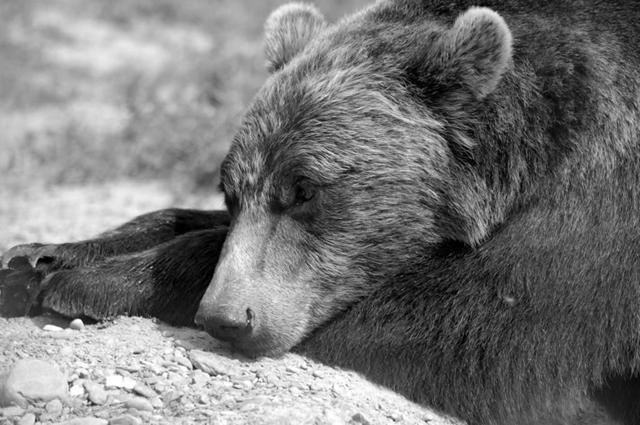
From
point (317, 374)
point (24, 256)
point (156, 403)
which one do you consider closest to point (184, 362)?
point (156, 403)

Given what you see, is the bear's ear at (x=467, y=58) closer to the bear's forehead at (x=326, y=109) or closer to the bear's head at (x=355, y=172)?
the bear's head at (x=355, y=172)

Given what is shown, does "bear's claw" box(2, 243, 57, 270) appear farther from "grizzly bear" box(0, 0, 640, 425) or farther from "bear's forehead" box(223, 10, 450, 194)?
"bear's forehead" box(223, 10, 450, 194)

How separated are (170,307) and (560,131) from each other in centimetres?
185

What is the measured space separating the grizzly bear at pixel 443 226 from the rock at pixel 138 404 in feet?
1.60

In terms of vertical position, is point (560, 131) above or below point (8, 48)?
below

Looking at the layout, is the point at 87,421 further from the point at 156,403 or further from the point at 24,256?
the point at 24,256

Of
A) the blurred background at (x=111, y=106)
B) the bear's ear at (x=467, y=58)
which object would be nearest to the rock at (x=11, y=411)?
the bear's ear at (x=467, y=58)

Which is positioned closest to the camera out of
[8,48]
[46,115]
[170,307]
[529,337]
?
[529,337]

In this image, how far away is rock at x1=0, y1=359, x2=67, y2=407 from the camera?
3471 millimetres

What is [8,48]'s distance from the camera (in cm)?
1106

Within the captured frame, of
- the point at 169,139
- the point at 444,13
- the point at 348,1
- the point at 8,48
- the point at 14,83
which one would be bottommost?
the point at 444,13

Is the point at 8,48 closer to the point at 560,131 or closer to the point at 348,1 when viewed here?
the point at 348,1

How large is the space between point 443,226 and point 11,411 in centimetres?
192

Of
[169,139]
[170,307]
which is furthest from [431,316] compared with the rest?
[169,139]
